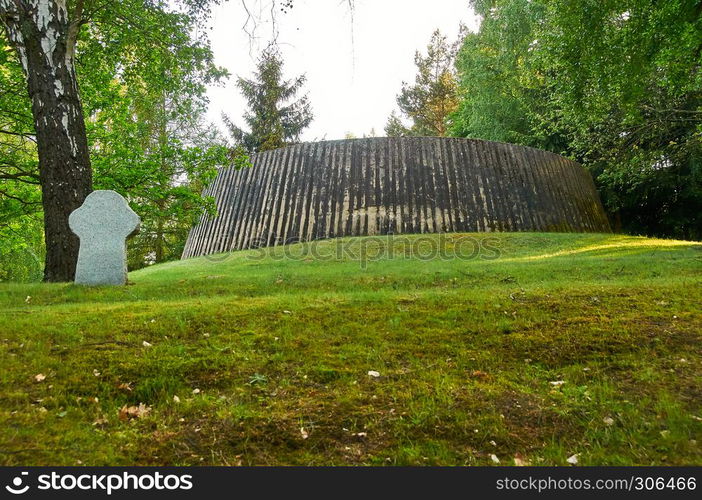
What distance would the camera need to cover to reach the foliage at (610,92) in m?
9.19

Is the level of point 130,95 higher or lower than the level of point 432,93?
lower

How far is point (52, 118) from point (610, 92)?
35.8 feet

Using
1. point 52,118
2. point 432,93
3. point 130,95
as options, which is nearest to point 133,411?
point 52,118

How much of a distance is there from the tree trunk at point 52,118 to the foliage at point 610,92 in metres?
9.34

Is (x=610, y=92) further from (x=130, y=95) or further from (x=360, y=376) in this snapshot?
(x=130, y=95)

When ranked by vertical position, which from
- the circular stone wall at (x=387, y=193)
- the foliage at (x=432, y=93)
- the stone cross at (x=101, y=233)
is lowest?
the stone cross at (x=101, y=233)

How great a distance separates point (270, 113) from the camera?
92.0ft

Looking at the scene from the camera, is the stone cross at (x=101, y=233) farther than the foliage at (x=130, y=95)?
No

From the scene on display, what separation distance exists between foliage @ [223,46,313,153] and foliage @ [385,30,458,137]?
13.8 m

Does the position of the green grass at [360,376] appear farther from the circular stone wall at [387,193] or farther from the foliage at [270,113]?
the foliage at [270,113]
